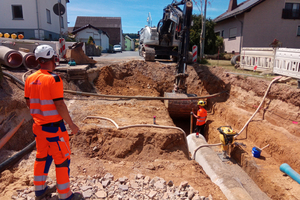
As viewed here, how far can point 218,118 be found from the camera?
9305 millimetres

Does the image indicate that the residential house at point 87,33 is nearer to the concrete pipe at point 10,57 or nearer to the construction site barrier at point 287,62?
the concrete pipe at point 10,57

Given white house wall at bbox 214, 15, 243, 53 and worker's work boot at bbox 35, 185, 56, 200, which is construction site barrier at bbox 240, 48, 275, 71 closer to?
white house wall at bbox 214, 15, 243, 53

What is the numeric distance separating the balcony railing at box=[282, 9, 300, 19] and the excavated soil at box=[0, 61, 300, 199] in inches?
525

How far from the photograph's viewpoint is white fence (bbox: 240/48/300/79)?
764 cm

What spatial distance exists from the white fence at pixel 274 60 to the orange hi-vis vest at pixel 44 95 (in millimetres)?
8141

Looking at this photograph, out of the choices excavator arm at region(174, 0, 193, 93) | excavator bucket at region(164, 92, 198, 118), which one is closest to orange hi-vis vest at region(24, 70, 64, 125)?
excavator bucket at region(164, 92, 198, 118)

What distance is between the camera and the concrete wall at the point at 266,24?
716 inches

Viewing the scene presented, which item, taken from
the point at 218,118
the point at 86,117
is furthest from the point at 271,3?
the point at 86,117

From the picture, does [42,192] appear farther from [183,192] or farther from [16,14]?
[16,14]

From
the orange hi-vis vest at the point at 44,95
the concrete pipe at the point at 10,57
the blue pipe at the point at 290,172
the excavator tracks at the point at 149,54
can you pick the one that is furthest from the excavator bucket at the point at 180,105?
the orange hi-vis vest at the point at 44,95

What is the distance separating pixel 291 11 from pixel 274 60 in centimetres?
1349

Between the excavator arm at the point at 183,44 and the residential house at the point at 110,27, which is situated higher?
the residential house at the point at 110,27

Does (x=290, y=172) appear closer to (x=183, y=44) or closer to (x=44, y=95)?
(x=183, y=44)

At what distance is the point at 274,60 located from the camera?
29.0ft
